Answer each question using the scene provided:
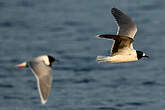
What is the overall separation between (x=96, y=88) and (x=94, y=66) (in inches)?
54.0

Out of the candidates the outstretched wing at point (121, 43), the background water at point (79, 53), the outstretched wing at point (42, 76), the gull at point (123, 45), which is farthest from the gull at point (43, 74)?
the background water at point (79, 53)

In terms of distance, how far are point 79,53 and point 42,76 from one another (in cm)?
710

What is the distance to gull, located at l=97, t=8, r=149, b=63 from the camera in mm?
8789

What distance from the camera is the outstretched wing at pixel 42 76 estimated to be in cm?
785

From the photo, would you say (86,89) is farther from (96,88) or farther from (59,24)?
(59,24)

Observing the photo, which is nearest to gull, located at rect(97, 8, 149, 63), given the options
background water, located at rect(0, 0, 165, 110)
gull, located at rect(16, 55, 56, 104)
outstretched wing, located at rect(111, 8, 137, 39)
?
outstretched wing, located at rect(111, 8, 137, 39)

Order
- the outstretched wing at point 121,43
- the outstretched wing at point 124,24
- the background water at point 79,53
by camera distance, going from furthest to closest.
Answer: the background water at point 79,53 < the outstretched wing at point 124,24 < the outstretched wing at point 121,43

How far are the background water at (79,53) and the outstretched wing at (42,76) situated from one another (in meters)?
3.82

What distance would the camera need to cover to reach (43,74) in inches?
319

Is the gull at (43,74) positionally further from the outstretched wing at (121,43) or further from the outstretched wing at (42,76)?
the outstretched wing at (121,43)

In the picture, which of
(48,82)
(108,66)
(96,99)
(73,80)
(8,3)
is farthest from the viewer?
(8,3)

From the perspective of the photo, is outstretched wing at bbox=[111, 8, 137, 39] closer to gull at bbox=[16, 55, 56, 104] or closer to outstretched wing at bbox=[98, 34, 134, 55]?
outstretched wing at bbox=[98, 34, 134, 55]

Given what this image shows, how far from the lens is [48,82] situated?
798 cm

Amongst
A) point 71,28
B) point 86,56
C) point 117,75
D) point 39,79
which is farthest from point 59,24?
point 39,79
